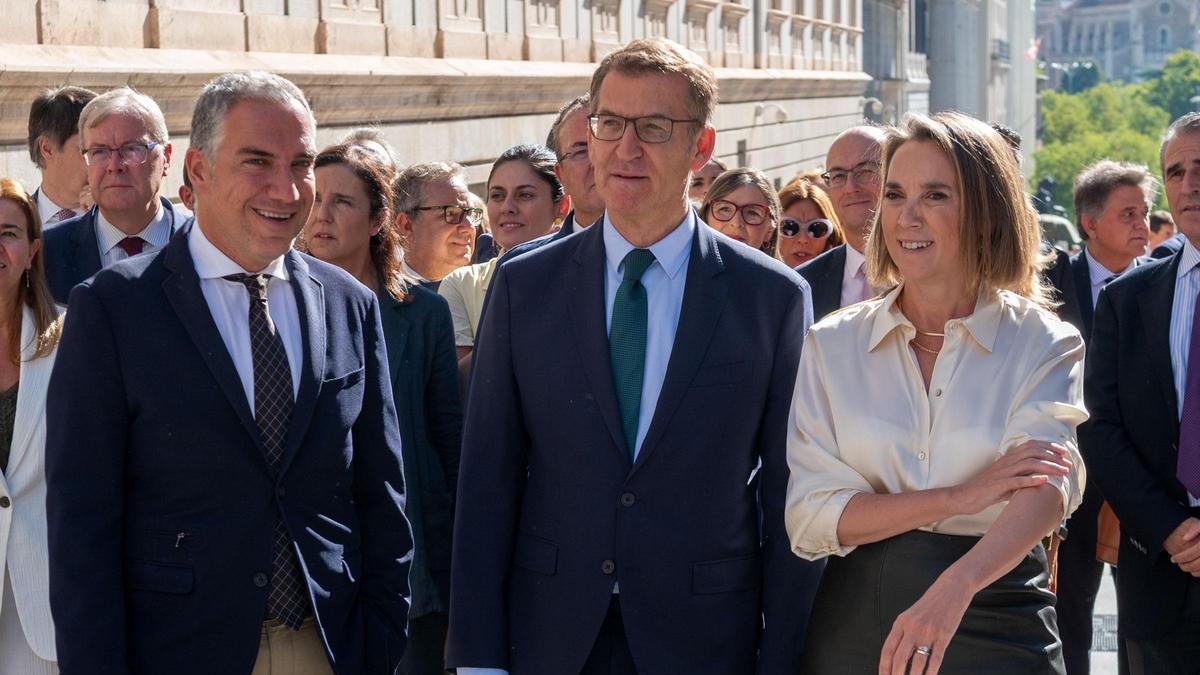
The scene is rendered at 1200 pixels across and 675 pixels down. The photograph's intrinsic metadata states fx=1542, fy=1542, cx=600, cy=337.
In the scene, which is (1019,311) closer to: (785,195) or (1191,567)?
(1191,567)

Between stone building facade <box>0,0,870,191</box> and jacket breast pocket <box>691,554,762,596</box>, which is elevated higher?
stone building facade <box>0,0,870,191</box>

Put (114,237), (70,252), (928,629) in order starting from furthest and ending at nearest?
(114,237) → (70,252) → (928,629)


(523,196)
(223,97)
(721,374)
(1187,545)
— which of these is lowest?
(1187,545)

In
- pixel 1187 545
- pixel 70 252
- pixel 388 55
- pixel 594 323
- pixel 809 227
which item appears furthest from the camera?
pixel 388 55

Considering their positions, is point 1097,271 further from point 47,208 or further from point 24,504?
point 24,504

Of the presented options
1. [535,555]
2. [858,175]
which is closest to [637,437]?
[535,555]

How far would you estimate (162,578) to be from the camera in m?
3.23

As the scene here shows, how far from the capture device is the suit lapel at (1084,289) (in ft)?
23.4

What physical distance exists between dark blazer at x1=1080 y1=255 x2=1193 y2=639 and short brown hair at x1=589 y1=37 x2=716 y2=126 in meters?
2.17

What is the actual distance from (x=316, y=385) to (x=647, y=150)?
90 cm

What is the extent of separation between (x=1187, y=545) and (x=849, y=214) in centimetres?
186

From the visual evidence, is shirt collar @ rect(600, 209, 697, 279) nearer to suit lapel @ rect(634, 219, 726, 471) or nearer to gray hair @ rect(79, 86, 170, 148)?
suit lapel @ rect(634, 219, 726, 471)

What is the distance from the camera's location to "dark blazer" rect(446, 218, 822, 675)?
10.9 ft

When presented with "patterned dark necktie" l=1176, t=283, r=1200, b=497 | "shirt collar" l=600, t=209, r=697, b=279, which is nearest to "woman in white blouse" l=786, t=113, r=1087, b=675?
"shirt collar" l=600, t=209, r=697, b=279
